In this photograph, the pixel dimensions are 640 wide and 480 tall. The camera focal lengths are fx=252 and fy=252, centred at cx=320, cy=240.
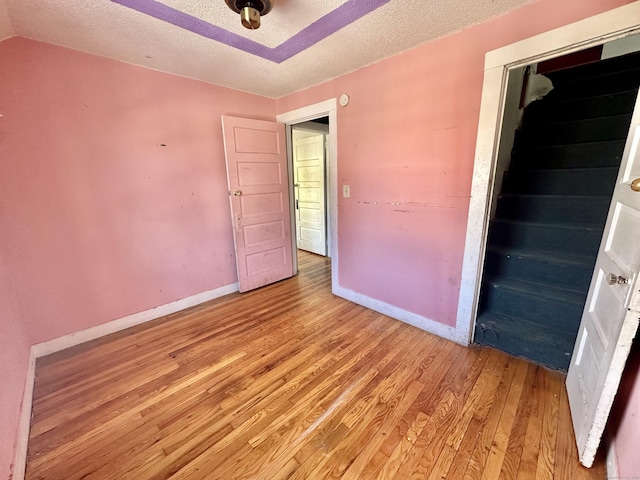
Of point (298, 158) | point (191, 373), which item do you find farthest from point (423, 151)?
point (298, 158)

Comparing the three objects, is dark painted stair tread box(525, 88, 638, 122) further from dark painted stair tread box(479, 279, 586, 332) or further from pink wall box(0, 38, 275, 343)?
pink wall box(0, 38, 275, 343)

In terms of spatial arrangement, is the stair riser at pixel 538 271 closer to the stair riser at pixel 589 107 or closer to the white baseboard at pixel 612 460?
the white baseboard at pixel 612 460

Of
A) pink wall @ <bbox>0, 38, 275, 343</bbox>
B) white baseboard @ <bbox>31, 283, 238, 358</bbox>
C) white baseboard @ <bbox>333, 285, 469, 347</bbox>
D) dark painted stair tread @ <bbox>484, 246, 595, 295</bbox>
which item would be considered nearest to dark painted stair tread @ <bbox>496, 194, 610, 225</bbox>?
dark painted stair tread @ <bbox>484, 246, 595, 295</bbox>

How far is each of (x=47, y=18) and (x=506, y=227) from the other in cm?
352

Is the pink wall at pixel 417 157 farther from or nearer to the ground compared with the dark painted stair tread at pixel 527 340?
farther from the ground

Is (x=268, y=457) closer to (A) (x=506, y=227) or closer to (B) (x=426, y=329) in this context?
(B) (x=426, y=329)

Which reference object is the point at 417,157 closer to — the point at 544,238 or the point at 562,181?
the point at 544,238

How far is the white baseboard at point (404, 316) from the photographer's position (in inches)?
80.1

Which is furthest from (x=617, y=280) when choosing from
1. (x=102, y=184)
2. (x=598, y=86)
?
(x=102, y=184)

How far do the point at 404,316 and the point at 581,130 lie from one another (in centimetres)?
240

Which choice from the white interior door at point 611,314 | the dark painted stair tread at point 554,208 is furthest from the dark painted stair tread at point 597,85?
the white interior door at point 611,314

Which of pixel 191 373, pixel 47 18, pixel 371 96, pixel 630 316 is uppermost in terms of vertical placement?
pixel 47 18

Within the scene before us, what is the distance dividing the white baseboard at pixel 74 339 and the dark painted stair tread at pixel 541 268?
267 centimetres

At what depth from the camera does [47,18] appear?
4.84 ft
